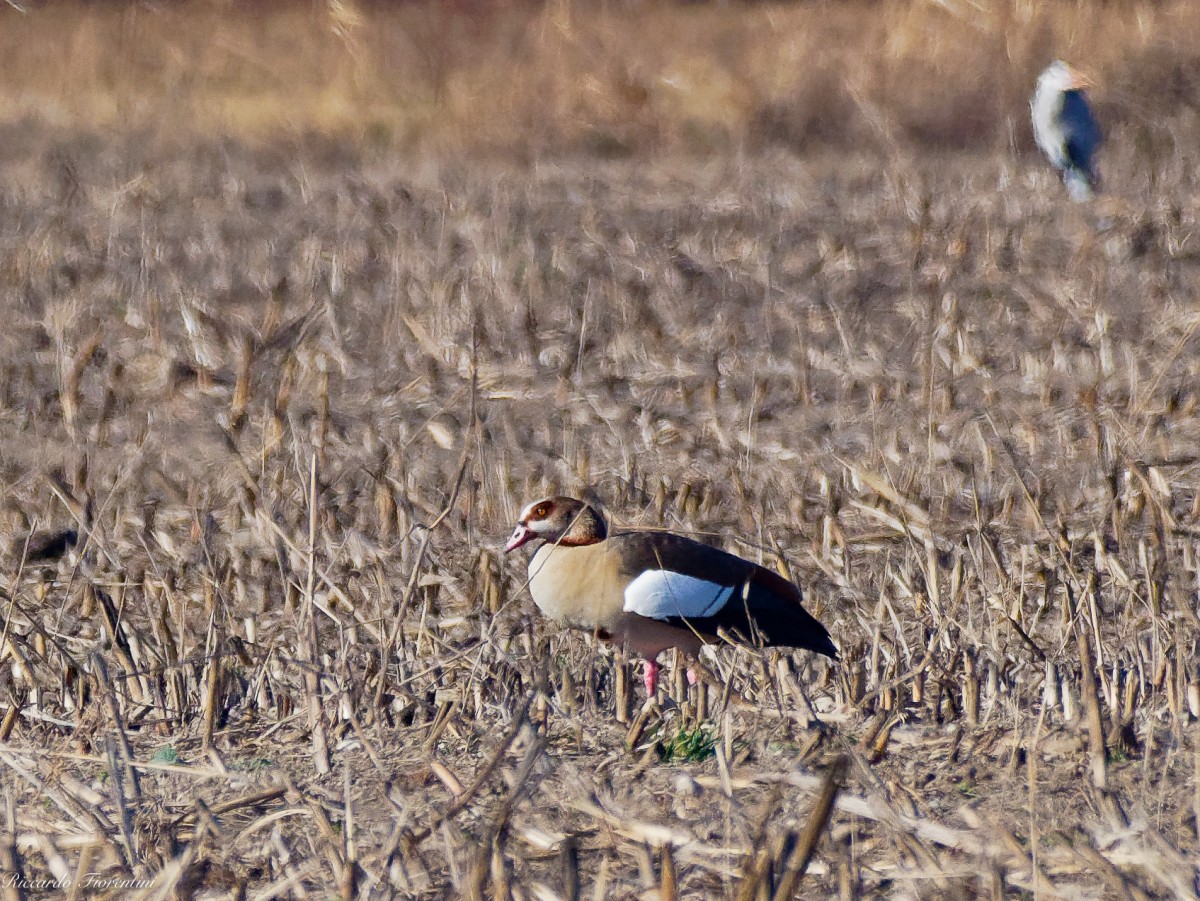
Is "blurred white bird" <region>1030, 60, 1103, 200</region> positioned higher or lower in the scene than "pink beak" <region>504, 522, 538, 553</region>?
higher

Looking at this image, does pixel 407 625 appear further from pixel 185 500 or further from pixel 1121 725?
pixel 1121 725

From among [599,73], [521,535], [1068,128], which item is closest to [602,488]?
[521,535]

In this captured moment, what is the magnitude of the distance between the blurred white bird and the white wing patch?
6.96 metres

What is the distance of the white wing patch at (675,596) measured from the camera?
383 cm

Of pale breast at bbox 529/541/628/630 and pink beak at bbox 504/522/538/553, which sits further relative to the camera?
pink beak at bbox 504/522/538/553

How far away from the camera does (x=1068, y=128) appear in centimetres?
1072

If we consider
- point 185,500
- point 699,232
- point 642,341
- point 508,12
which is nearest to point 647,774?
point 185,500

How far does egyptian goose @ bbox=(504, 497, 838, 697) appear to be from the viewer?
12.3ft
